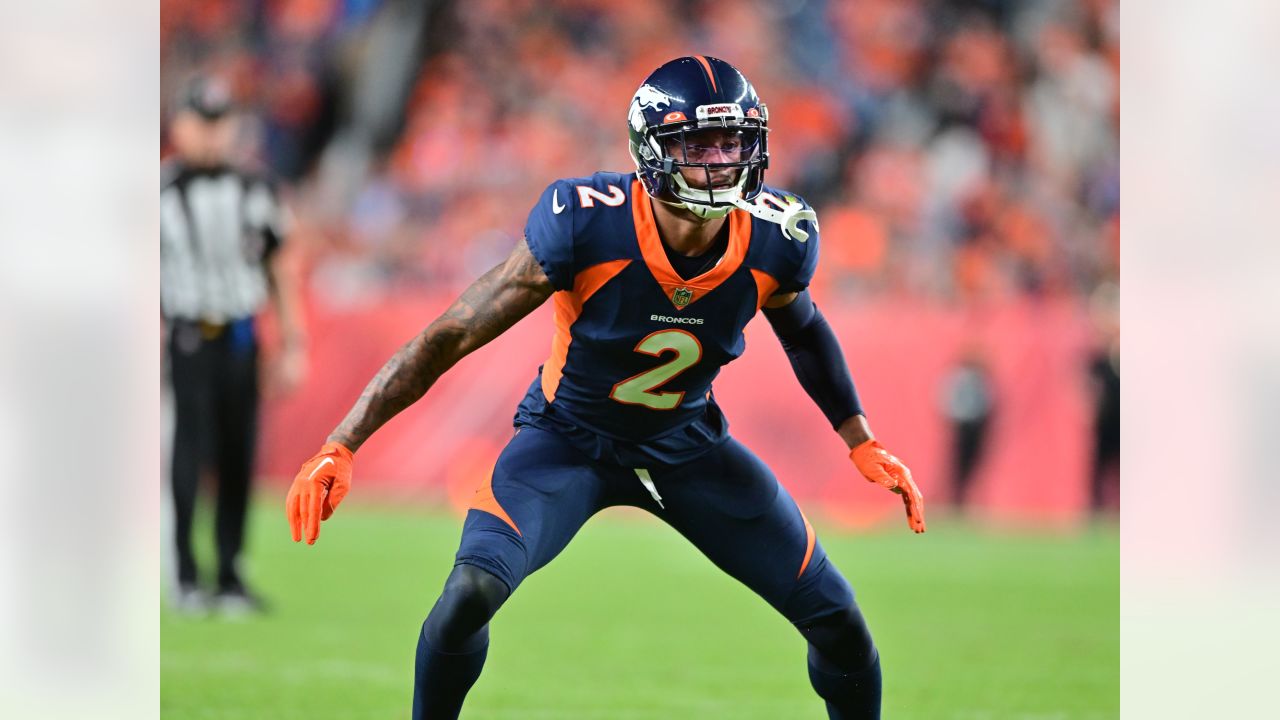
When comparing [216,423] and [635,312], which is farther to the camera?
[216,423]

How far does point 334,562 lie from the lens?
28.9 ft

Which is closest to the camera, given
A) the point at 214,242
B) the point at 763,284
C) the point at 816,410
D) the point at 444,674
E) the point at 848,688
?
the point at 444,674

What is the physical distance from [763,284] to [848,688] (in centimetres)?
103

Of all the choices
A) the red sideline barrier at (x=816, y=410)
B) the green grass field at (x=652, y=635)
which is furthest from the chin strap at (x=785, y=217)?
the red sideline barrier at (x=816, y=410)

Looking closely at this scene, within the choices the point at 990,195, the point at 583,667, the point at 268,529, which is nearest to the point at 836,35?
the point at 990,195

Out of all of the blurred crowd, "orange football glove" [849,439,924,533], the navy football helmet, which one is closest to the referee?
"orange football glove" [849,439,924,533]

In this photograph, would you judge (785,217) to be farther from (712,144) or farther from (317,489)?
(317,489)

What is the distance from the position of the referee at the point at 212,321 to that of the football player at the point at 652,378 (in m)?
3.70

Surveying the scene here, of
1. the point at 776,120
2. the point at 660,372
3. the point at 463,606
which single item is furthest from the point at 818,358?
the point at 776,120

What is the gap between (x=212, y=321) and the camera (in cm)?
709

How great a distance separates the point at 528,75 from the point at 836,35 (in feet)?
10.5

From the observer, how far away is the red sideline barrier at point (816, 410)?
36.0ft

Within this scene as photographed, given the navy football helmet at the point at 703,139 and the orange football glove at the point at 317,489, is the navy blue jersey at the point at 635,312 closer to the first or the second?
the navy football helmet at the point at 703,139
